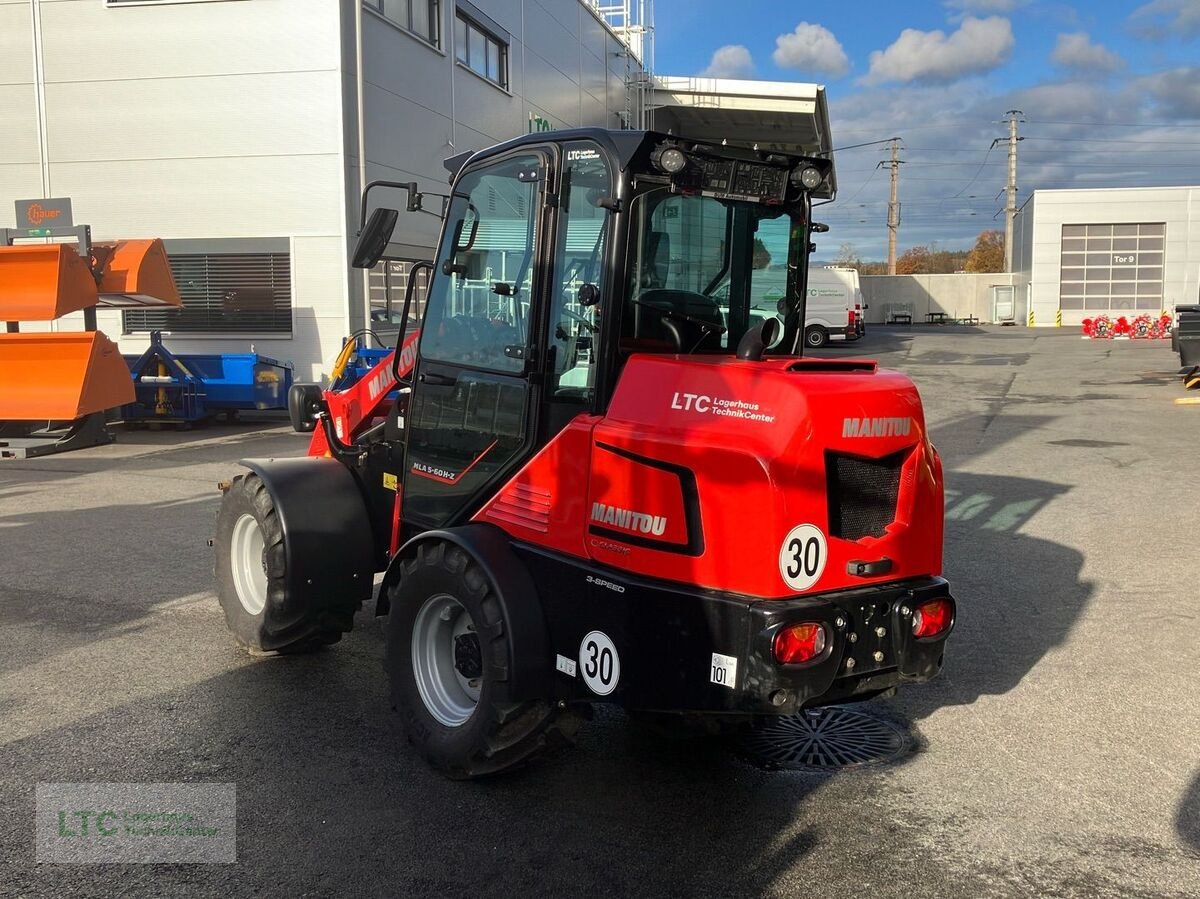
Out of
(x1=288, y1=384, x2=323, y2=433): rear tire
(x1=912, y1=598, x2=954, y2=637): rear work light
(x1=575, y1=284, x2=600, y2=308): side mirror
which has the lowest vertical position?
(x1=912, y1=598, x2=954, y2=637): rear work light

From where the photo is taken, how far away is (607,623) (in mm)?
3633

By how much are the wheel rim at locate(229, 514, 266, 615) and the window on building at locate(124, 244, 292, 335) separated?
1383 cm

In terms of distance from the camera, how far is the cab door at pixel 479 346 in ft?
13.4

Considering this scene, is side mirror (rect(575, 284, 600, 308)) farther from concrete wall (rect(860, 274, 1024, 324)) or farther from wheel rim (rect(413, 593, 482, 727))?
concrete wall (rect(860, 274, 1024, 324))

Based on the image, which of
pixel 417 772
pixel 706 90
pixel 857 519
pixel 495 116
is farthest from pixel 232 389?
pixel 706 90

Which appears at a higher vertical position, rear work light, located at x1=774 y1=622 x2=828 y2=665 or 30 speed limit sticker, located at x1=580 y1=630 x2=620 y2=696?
rear work light, located at x1=774 y1=622 x2=828 y2=665

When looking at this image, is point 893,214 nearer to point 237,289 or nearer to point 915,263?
point 915,263

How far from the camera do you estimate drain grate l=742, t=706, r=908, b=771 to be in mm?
4387

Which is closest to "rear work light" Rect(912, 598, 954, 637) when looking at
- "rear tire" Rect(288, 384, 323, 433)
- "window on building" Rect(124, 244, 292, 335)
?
"rear tire" Rect(288, 384, 323, 433)

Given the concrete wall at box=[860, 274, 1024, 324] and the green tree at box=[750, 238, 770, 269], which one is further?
the concrete wall at box=[860, 274, 1024, 324]

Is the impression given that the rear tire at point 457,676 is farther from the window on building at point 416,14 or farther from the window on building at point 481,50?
the window on building at point 481,50

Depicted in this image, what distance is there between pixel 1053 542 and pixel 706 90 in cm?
2645

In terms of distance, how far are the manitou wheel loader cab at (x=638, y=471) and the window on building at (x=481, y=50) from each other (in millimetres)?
18997

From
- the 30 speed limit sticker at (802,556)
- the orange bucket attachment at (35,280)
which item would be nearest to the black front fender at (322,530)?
the 30 speed limit sticker at (802,556)
